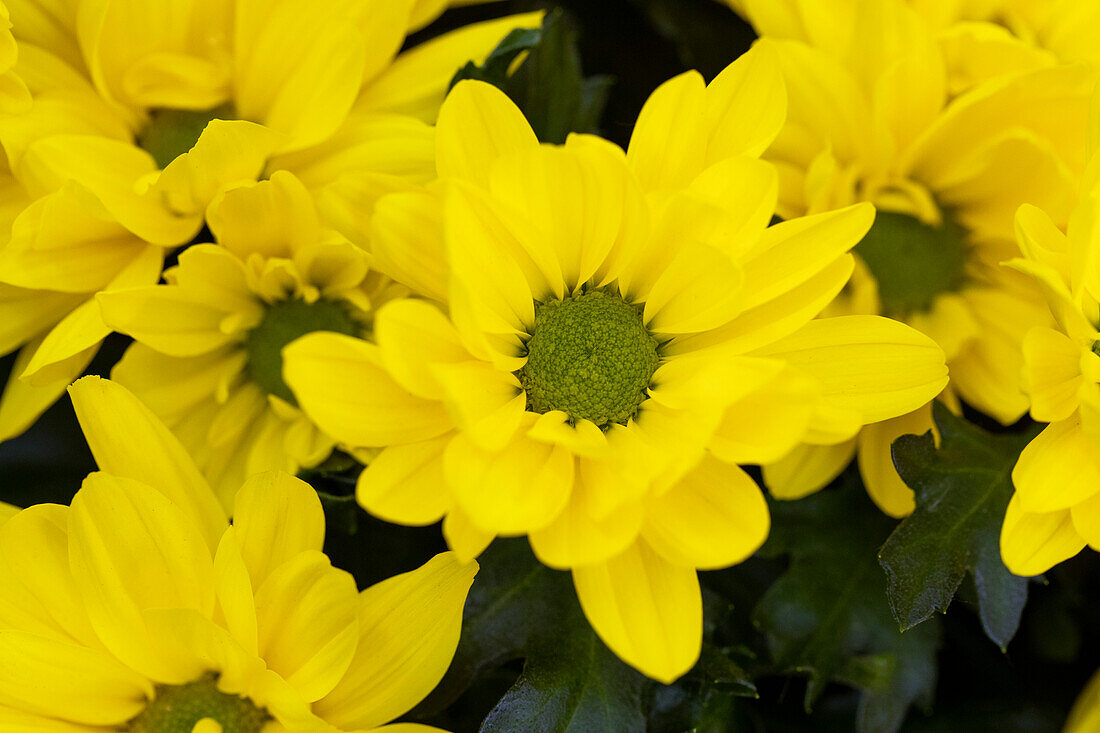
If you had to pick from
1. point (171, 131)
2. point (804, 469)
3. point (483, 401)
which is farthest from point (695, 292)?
point (171, 131)

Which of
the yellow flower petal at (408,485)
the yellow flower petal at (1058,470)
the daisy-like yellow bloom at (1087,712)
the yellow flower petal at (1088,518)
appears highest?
the yellow flower petal at (408,485)

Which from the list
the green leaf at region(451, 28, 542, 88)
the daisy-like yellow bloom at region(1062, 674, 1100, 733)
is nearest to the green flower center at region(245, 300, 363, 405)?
the green leaf at region(451, 28, 542, 88)

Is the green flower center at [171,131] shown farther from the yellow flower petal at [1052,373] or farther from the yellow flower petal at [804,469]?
the yellow flower petal at [1052,373]

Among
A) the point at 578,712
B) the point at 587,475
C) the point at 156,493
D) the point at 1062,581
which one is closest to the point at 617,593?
the point at 587,475

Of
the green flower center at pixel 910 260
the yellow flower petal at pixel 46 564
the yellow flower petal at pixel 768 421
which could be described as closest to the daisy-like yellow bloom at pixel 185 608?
the yellow flower petal at pixel 46 564

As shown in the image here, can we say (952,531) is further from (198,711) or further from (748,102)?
(198,711)

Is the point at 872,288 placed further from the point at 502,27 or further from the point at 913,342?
the point at 502,27
